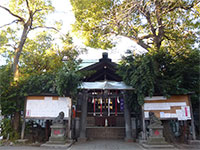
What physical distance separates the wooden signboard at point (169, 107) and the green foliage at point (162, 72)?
0.32 m

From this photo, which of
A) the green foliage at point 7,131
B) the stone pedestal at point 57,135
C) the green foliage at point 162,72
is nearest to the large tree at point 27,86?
the green foliage at point 7,131

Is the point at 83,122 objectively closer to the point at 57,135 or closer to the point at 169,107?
the point at 57,135

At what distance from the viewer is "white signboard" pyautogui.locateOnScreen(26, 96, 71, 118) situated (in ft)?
24.2

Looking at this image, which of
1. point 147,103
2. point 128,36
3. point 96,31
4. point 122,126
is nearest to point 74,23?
point 96,31

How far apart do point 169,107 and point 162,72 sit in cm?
194

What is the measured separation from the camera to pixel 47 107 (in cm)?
747

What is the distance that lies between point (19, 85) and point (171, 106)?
26.0ft

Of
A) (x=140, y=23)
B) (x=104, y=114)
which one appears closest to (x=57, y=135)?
(x=104, y=114)

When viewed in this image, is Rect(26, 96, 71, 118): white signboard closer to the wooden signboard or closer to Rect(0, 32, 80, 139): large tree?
Rect(0, 32, 80, 139): large tree

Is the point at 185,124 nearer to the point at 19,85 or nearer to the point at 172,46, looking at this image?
the point at 172,46

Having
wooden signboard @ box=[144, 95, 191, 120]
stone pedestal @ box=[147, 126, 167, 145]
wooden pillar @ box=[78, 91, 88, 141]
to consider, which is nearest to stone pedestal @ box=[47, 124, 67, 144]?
wooden pillar @ box=[78, 91, 88, 141]

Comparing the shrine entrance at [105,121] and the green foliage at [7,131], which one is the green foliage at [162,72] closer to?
the shrine entrance at [105,121]

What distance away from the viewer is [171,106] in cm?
720

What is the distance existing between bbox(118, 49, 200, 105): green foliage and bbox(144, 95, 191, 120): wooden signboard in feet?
1.06
